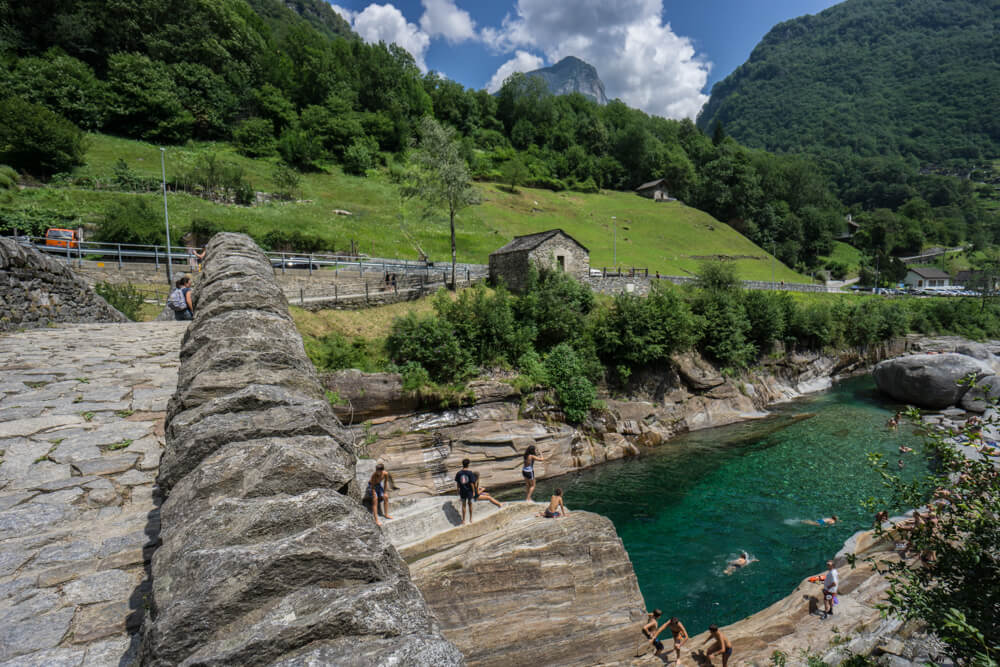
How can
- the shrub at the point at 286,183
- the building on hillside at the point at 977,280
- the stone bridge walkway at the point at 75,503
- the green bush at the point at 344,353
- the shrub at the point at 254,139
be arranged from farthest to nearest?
the building on hillside at the point at 977,280
the shrub at the point at 254,139
the shrub at the point at 286,183
the green bush at the point at 344,353
the stone bridge walkway at the point at 75,503

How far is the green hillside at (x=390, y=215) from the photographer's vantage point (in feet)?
119

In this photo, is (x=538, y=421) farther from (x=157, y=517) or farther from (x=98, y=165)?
(x=98, y=165)

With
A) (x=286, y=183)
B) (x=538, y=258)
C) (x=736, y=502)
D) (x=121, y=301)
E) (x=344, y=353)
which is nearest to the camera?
(x=121, y=301)

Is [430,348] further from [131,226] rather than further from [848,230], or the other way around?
[848,230]

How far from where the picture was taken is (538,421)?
21891 mm

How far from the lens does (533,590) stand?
10.5 metres

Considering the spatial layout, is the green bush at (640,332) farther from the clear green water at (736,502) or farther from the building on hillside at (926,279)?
the building on hillside at (926,279)

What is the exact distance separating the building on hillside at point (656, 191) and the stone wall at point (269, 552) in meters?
92.1

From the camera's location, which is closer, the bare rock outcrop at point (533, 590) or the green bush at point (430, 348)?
the bare rock outcrop at point (533, 590)

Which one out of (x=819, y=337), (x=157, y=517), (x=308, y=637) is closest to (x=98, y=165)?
(x=157, y=517)

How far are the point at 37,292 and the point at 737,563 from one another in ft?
67.2

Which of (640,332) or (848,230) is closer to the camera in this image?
(640,332)

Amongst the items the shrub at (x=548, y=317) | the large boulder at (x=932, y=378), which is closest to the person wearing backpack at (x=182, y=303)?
the shrub at (x=548, y=317)

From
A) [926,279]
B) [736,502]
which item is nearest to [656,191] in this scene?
[926,279]
